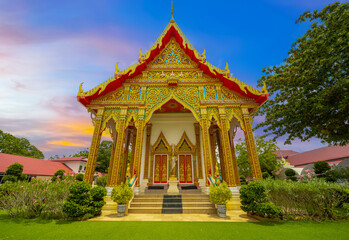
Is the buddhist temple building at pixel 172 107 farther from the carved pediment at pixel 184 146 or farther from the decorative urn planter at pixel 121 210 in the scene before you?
the decorative urn planter at pixel 121 210

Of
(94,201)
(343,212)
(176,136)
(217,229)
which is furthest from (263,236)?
(176,136)

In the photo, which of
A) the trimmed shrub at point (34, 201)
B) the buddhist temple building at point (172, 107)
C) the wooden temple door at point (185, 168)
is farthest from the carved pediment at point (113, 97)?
the wooden temple door at point (185, 168)

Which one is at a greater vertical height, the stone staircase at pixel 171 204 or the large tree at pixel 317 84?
the large tree at pixel 317 84

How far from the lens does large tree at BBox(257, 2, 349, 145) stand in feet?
26.2

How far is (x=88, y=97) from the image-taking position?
29.4ft

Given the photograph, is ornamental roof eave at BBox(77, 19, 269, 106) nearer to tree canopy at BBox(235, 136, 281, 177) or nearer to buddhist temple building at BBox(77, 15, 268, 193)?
buddhist temple building at BBox(77, 15, 268, 193)

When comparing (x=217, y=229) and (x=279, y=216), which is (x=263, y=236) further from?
(x=279, y=216)

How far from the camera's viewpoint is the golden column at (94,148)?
765 centimetres

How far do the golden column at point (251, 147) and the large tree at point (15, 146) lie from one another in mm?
38648

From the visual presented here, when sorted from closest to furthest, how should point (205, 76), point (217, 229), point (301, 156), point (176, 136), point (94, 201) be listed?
1. point (217, 229)
2. point (94, 201)
3. point (205, 76)
4. point (176, 136)
5. point (301, 156)

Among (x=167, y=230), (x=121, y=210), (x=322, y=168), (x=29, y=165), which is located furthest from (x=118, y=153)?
(x=29, y=165)

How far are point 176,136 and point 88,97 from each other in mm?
6435

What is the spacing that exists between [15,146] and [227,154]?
125ft

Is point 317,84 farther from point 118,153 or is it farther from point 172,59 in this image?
point 118,153
